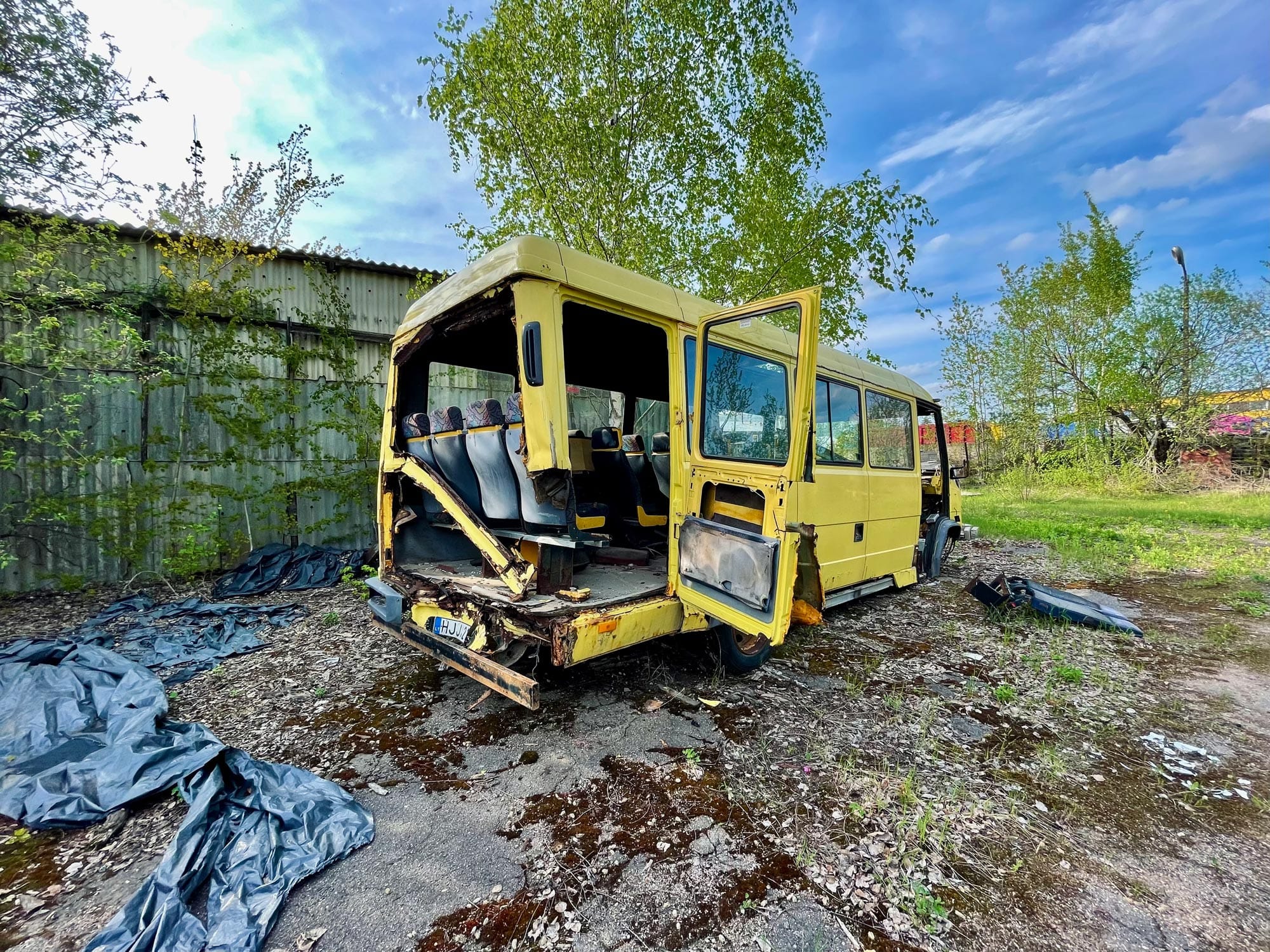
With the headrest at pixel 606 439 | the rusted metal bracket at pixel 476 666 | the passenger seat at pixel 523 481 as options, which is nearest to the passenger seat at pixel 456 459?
the passenger seat at pixel 523 481

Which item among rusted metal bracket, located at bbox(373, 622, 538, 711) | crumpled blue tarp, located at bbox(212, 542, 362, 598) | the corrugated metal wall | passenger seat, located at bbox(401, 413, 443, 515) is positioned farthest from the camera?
crumpled blue tarp, located at bbox(212, 542, 362, 598)

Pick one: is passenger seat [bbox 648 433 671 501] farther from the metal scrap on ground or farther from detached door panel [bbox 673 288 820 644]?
the metal scrap on ground

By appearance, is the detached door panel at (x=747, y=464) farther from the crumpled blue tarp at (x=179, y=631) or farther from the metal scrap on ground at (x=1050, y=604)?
the crumpled blue tarp at (x=179, y=631)

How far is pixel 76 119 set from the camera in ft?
18.0

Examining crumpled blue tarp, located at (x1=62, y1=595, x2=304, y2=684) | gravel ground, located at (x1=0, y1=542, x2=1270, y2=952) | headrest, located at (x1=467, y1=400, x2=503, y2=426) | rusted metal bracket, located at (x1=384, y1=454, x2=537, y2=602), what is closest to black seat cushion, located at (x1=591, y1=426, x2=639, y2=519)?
gravel ground, located at (x1=0, y1=542, x2=1270, y2=952)

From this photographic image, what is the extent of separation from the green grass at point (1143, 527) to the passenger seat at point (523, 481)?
25.7 feet

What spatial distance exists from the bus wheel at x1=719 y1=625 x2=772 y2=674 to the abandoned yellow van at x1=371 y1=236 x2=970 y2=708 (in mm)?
17

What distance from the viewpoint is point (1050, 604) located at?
491 cm

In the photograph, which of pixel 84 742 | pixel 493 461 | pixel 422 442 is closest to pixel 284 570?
pixel 84 742

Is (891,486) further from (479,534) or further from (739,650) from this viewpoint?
(479,534)

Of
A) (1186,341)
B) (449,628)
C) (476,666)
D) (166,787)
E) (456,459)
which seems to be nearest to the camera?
(166,787)

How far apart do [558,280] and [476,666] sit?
2157 mm

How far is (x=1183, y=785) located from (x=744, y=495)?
Result: 2.62 meters

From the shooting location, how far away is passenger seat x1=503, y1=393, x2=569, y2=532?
9.44ft
